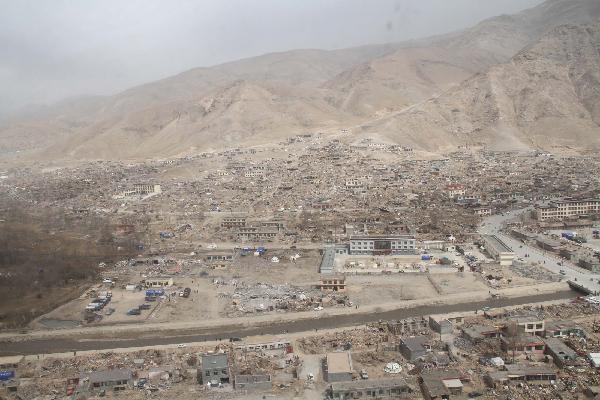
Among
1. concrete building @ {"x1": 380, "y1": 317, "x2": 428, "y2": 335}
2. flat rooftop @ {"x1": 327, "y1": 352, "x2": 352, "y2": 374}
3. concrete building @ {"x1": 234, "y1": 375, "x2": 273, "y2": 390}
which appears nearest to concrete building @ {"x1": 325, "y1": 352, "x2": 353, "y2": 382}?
flat rooftop @ {"x1": 327, "y1": 352, "x2": 352, "y2": 374}

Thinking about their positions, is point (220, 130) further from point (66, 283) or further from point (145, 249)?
point (66, 283)

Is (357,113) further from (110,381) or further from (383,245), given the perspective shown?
(110,381)

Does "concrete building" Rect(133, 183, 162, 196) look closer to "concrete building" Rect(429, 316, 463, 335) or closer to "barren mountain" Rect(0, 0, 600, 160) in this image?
"barren mountain" Rect(0, 0, 600, 160)

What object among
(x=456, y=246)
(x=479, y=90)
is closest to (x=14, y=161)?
(x=479, y=90)

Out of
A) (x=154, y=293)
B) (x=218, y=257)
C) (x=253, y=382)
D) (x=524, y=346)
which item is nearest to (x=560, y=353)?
(x=524, y=346)

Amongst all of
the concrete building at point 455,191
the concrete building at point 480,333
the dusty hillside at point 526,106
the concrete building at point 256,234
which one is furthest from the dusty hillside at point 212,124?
the concrete building at point 480,333

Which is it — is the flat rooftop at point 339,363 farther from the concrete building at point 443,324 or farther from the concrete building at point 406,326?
the concrete building at point 443,324
